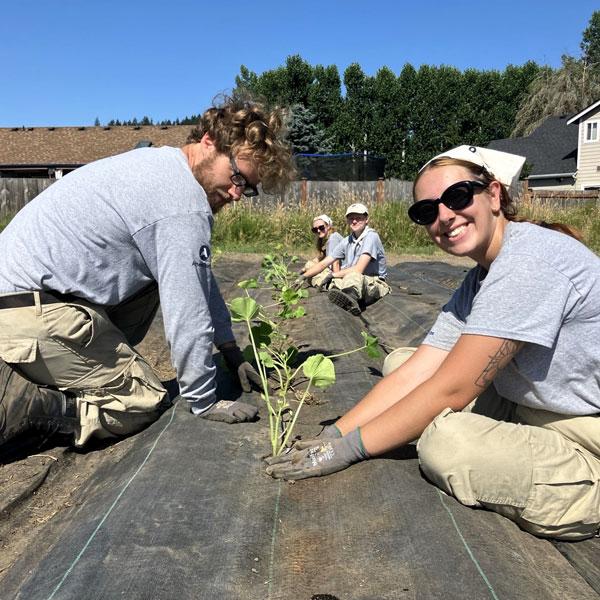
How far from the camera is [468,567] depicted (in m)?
1.37

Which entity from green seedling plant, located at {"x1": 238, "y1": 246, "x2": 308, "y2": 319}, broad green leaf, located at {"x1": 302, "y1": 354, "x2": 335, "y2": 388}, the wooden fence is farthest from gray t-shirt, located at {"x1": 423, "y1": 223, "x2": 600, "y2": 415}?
the wooden fence

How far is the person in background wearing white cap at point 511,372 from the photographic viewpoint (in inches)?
62.0

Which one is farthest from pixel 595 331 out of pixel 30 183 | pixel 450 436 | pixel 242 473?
pixel 30 183

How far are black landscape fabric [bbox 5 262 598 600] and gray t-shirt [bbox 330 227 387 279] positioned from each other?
11.7 feet

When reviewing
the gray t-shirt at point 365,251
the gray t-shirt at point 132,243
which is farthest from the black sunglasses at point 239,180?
the gray t-shirt at point 365,251

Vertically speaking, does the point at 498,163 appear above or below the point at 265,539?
above

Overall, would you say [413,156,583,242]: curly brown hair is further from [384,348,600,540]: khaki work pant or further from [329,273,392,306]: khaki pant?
[329,273,392,306]: khaki pant

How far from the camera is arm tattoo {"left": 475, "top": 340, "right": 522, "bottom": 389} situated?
5.21ft

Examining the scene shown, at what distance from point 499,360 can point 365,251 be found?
13.3ft

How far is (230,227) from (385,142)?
21.0m

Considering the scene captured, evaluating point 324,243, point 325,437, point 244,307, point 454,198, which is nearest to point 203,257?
point 244,307

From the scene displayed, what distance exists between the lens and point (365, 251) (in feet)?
18.4

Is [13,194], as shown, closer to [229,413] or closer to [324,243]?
[324,243]

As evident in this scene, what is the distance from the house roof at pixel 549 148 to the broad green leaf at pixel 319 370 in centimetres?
2636
